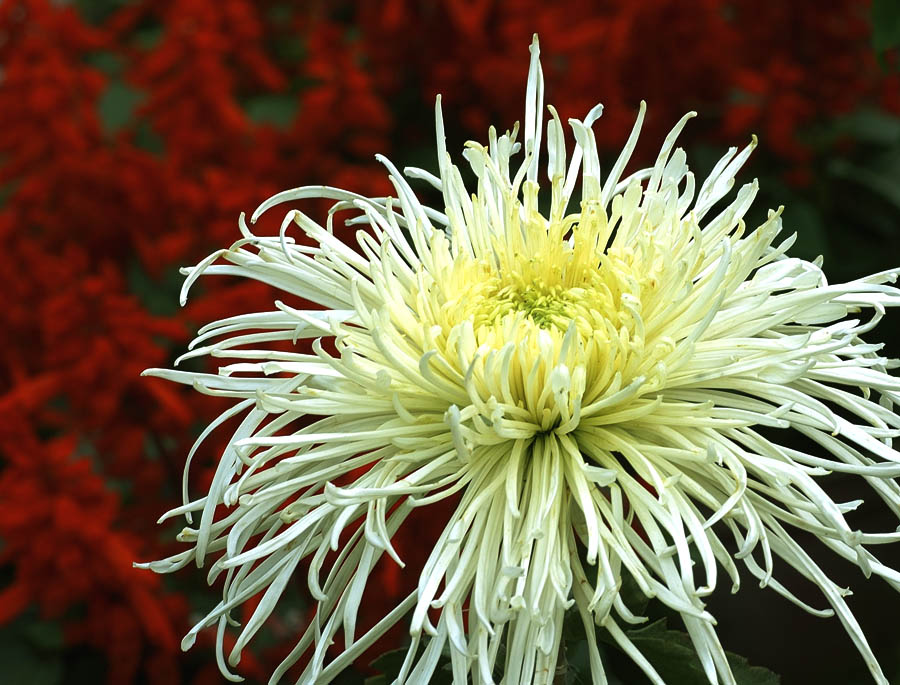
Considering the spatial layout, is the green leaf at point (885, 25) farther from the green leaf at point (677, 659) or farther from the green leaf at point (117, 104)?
the green leaf at point (117, 104)

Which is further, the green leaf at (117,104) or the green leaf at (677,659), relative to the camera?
the green leaf at (117,104)

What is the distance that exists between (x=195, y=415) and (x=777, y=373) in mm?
608

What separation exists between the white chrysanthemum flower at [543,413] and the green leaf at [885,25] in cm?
35

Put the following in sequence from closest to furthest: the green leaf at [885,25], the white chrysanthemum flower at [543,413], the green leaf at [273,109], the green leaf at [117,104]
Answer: the white chrysanthemum flower at [543,413], the green leaf at [885,25], the green leaf at [273,109], the green leaf at [117,104]

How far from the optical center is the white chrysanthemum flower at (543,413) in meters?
0.50

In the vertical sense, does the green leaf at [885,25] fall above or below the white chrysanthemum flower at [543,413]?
above

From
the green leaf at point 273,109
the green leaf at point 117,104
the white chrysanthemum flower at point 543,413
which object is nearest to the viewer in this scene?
the white chrysanthemum flower at point 543,413

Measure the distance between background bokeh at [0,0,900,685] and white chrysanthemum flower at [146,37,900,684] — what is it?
286mm

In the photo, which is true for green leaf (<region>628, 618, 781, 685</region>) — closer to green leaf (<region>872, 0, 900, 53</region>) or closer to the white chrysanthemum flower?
the white chrysanthemum flower

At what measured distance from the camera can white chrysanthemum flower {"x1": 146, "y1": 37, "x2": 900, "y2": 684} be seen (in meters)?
0.50

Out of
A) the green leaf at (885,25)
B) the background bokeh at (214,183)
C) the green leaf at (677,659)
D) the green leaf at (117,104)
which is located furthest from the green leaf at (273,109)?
Result: the green leaf at (677,659)

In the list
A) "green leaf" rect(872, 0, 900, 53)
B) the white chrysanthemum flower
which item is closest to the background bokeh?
"green leaf" rect(872, 0, 900, 53)

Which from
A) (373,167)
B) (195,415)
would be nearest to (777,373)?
(195,415)

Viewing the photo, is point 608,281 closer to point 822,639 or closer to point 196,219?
point 196,219
